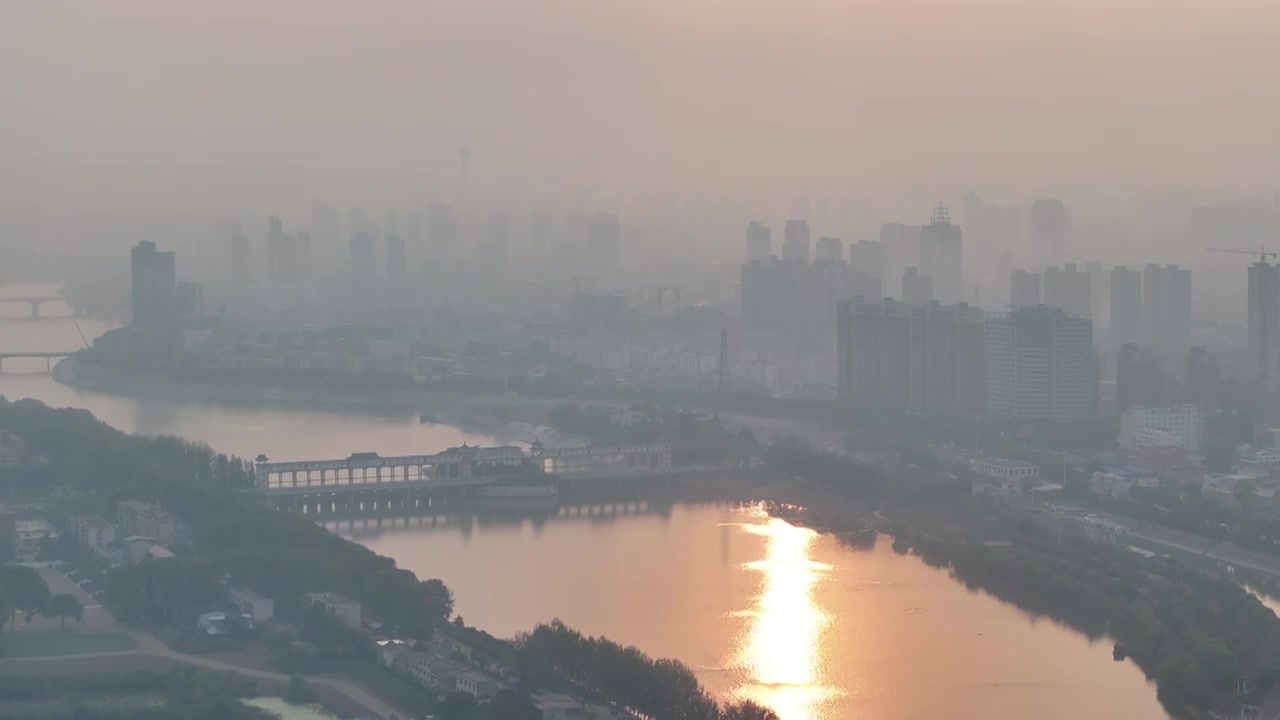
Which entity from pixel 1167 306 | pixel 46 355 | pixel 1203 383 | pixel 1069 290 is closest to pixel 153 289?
pixel 46 355

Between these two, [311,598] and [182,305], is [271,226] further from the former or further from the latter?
[311,598]

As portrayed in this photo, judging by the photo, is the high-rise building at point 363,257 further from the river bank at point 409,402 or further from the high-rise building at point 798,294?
the river bank at point 409,402

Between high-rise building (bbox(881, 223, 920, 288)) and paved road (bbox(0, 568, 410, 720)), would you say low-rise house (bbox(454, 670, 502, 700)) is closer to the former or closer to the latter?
paved road (bbox(0, 568, 410, 720))

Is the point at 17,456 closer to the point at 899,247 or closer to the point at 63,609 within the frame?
the point at 63,609

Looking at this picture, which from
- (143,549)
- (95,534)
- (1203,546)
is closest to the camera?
(143,549)

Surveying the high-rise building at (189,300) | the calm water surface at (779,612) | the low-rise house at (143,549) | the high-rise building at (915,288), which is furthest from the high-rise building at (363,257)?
the low-rise house at (143,549)
